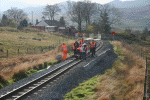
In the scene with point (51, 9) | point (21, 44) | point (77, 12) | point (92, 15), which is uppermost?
point (51, 9)

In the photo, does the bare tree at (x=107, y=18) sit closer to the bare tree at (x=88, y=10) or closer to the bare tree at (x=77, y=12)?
the bare tree at (x=88, y=10)

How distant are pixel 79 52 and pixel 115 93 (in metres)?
11.6

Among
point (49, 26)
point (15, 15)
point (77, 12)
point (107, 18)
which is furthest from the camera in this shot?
point (15, 15)

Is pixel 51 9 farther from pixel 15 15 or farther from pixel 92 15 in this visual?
pixel 92 15

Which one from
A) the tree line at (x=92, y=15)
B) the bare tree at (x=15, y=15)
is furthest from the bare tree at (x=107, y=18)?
the bare tree at (x=15, y=15)

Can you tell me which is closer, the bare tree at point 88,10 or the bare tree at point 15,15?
the bare tree at point 88,10

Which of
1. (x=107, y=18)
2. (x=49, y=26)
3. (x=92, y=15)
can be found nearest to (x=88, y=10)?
(x=92, y=15)

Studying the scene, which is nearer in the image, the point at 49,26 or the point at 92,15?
the point at 92,15

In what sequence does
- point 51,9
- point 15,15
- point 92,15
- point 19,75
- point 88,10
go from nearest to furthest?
point 19,75
point 88,10
point 92,15
point 51,9
point 15,15

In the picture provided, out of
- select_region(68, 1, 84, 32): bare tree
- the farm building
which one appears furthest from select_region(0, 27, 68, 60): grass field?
the farm building

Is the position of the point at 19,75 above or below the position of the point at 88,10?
below

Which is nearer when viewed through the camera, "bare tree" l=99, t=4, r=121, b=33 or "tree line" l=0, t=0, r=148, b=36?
"bare tree" l=99, t=4, r=121, b=33

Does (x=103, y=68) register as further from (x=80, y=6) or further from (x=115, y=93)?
(x=80, y=6)

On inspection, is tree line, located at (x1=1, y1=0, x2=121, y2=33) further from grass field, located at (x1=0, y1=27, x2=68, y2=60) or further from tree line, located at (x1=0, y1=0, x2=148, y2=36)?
grass field, located at (x1=0, y1=27, x2=68, y2=60)
